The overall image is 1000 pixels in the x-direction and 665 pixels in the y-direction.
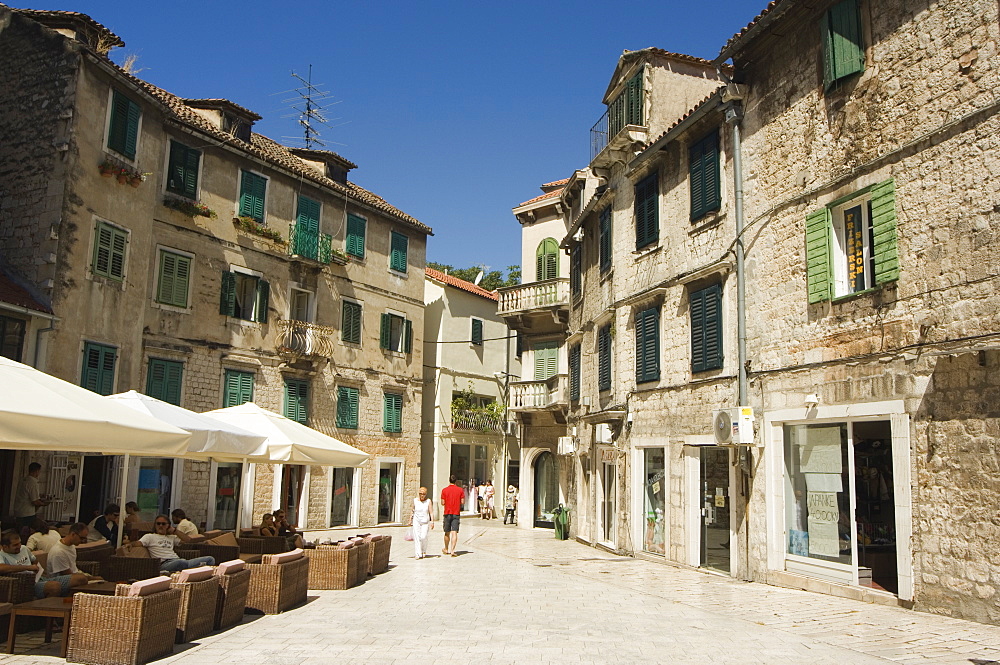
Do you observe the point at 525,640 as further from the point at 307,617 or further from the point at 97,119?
the point at 97,119

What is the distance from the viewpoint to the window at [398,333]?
29.8 m

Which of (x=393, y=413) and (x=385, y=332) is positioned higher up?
(x=385, y=332)

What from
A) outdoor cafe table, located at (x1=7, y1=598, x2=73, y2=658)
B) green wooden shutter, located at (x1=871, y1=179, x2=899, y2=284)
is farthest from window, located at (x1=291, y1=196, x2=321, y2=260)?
outdoor cafe table, located at (x1=7, y1=598, x2=73, y2=658)

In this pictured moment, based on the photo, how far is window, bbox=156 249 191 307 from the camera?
70.5ft

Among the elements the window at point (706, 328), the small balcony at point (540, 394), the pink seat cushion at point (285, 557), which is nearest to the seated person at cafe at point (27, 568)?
the pink seat cushion at point (285, 557)

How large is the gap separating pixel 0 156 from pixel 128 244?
10.7 feet

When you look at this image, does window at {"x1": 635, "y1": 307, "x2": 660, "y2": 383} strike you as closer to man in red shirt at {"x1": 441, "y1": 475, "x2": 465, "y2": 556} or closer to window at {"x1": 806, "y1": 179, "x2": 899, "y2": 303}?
man in red shirt at {"x1": 441, "y1": 475, "x2": 465, "y2": 556}

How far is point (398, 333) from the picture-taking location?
101ft

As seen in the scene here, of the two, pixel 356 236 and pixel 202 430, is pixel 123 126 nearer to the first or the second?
pixel 356 236

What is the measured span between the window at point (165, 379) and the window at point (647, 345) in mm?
11994

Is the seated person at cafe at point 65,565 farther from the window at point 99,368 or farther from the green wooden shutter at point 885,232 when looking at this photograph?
the green wooden shutter at point 885,232

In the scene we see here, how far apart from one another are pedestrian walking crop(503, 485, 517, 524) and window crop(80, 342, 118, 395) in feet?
55.1

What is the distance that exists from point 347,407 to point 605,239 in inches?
427

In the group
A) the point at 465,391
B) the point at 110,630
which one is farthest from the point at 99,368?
the point at 465,391
